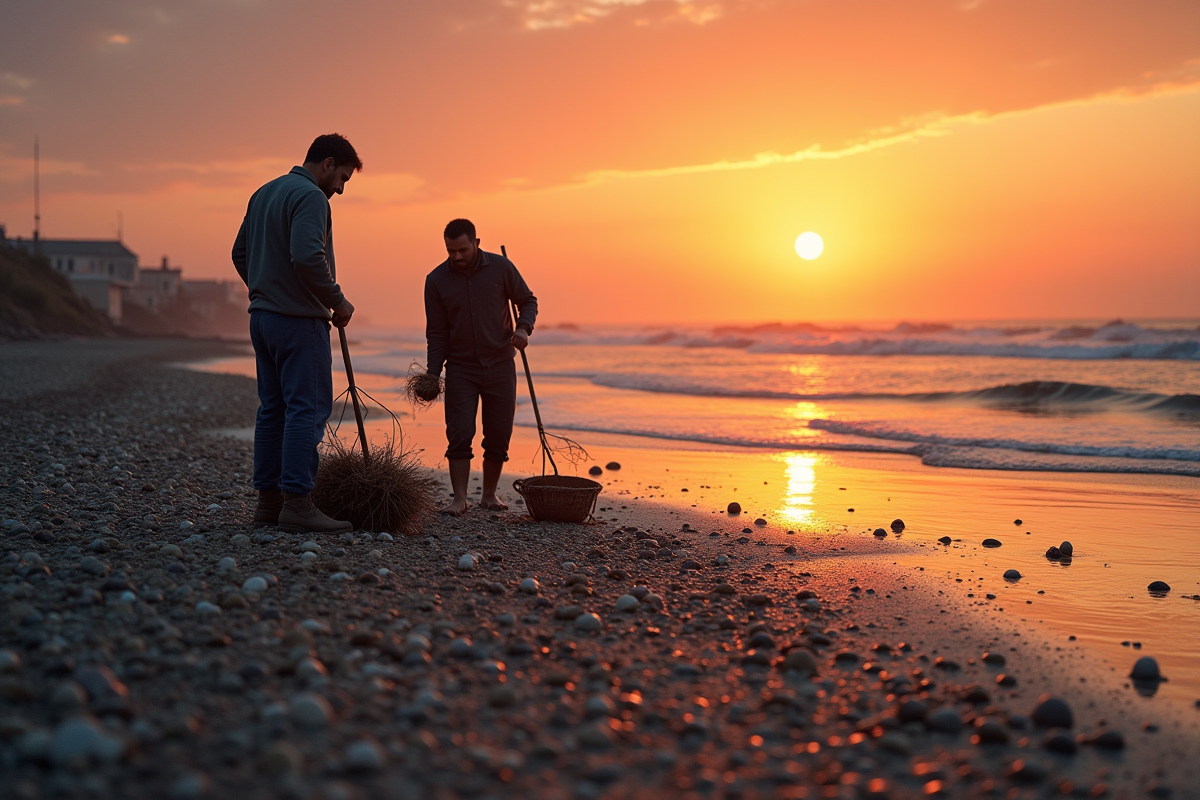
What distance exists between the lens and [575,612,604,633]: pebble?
3.86m

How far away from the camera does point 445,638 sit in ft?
11.7

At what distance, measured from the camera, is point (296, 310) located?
509 cm

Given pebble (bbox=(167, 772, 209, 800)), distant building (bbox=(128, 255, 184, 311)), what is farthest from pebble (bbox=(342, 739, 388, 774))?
distant building (bbox=(128, 255, 184, 311))

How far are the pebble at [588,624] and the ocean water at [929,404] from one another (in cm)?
674

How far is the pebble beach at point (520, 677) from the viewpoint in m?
2.49

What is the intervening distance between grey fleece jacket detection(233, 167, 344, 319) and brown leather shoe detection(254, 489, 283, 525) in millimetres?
1132

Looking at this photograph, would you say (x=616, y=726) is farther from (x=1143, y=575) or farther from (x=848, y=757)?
(x=1143, y=575)

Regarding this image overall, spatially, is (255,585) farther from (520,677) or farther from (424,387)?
(424,387)

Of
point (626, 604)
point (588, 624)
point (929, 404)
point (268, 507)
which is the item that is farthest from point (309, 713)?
point (929, 404)

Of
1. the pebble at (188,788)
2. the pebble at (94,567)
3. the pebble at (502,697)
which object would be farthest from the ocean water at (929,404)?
the pebble at (188,788)

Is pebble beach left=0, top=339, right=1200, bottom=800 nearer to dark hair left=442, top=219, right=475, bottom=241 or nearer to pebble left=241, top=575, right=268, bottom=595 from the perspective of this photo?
pebble left=241, top=575, right=268, bottom=595

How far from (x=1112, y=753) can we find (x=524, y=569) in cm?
289

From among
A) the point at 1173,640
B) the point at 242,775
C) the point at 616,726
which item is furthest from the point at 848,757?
the point at 1173,640

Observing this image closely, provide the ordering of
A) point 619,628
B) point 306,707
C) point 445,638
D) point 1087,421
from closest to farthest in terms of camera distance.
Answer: point 306,707 < point 445,638 < point 619,628 < point 1087,421
